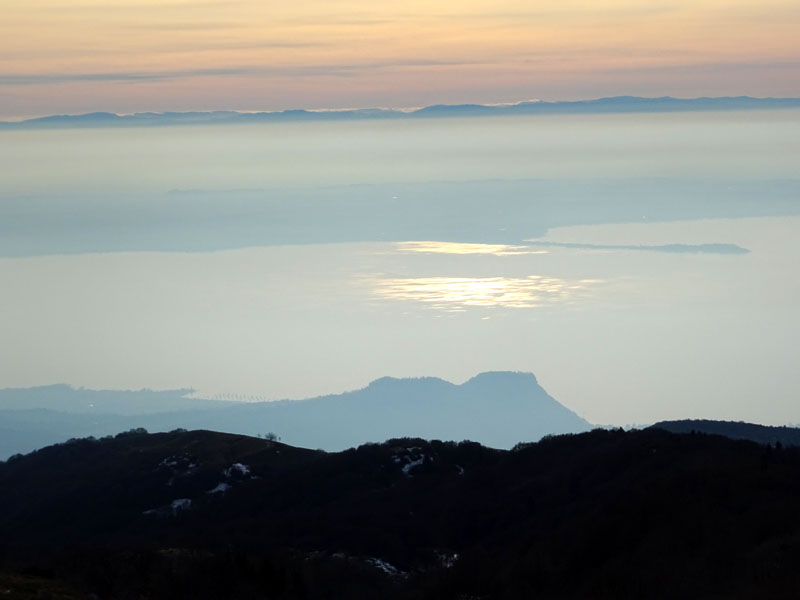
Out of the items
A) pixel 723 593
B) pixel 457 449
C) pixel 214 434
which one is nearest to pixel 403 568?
pixel 723 593

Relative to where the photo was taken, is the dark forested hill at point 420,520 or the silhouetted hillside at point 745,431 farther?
the silhouetted hillside at point 745,431

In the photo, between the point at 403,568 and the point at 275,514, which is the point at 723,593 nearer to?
the point at 403,568

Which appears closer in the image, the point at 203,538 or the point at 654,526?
the point at 654,526

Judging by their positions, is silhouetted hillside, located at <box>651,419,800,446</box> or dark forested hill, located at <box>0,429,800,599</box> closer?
dark forested hill, located at <box>0,429,800,599</box>

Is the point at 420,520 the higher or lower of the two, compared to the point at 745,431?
lower

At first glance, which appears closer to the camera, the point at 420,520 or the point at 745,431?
the point at 420,520

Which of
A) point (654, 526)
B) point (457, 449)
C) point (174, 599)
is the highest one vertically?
point (457, 449)

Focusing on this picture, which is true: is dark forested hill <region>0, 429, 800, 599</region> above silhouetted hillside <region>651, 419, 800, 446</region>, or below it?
below

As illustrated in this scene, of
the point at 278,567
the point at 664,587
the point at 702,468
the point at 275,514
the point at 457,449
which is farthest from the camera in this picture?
the point at 457,449
